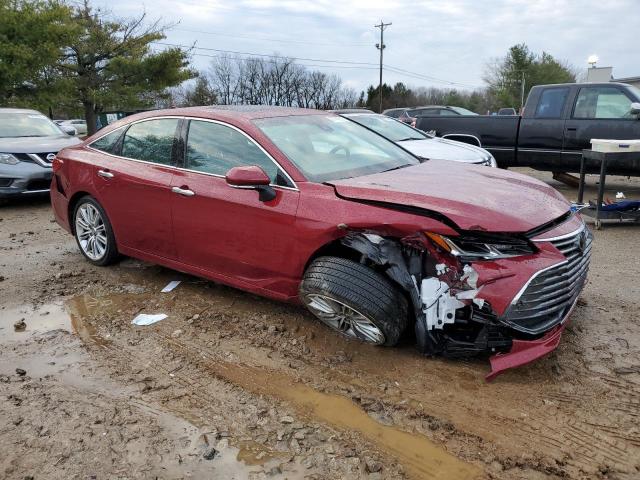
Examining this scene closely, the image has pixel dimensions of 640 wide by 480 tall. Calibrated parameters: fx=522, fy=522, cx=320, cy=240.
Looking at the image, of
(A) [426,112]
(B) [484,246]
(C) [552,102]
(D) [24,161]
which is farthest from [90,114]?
(B) [484,246]

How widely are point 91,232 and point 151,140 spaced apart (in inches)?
51.8

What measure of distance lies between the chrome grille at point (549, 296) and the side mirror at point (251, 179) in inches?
67.8

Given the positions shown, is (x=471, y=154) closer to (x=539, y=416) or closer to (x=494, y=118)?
(x=494, y=118)

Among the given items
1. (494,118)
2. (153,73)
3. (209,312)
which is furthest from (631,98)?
(153,73)

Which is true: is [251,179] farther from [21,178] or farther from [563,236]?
[21,178]

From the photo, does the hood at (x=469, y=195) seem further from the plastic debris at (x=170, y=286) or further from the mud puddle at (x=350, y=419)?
the plastic debris at (x=170, y=286)

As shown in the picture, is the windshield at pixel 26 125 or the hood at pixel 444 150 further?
the windshield at pixel 26 125

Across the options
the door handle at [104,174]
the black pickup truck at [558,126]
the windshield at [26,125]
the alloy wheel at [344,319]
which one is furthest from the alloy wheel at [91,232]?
the black pickup truck at [558,126]

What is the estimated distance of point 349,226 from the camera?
323 centimetres

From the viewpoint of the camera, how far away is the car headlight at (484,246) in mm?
2941

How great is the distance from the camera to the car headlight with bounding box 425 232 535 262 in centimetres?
294

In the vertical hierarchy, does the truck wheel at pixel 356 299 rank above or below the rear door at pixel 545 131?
below

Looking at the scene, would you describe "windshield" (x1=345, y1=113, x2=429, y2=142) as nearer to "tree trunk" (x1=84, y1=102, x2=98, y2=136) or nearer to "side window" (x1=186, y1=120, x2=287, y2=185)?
"side window" (x1=186, y1=120, x2=287, y2=185)

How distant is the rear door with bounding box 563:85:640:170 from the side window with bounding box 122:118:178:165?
741 centimetres
